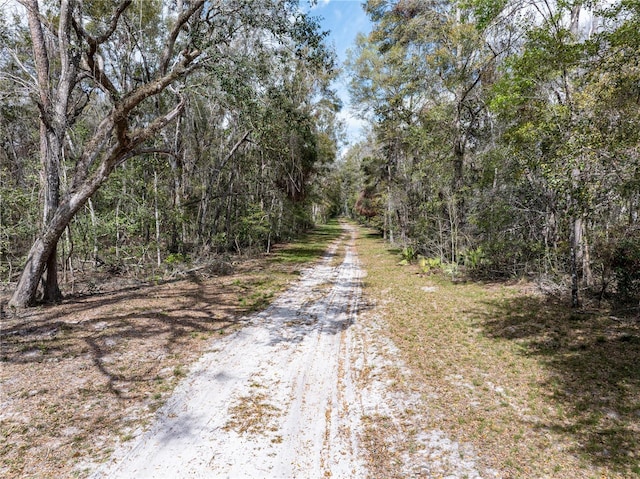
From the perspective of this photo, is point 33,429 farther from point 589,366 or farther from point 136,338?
point 589,366

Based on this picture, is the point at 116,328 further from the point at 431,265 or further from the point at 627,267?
the point at 431,265

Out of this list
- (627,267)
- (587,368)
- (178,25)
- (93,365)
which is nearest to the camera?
(587,368)

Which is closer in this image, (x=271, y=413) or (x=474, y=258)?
(x=271, y=413)

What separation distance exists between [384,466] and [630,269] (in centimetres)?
638

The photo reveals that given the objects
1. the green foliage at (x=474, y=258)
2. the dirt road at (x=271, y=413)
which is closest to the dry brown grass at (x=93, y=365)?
the dirt road at (x=271, y=413)

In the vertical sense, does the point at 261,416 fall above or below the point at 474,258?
below

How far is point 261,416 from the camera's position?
3.65m

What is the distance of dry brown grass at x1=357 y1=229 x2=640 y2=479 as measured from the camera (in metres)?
3.07

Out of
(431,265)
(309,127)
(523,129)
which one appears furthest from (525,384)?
(309,127)

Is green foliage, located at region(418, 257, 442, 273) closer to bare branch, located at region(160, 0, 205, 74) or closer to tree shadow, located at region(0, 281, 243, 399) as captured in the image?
tree shadow, located at region(0, 281, 243, 399)

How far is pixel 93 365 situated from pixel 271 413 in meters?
2.85

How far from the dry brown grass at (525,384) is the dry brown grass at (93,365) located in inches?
108

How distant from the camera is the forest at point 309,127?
20.2ft

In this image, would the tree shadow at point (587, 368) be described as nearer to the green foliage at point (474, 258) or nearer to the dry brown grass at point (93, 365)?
the green foliage at point (474, 258)
